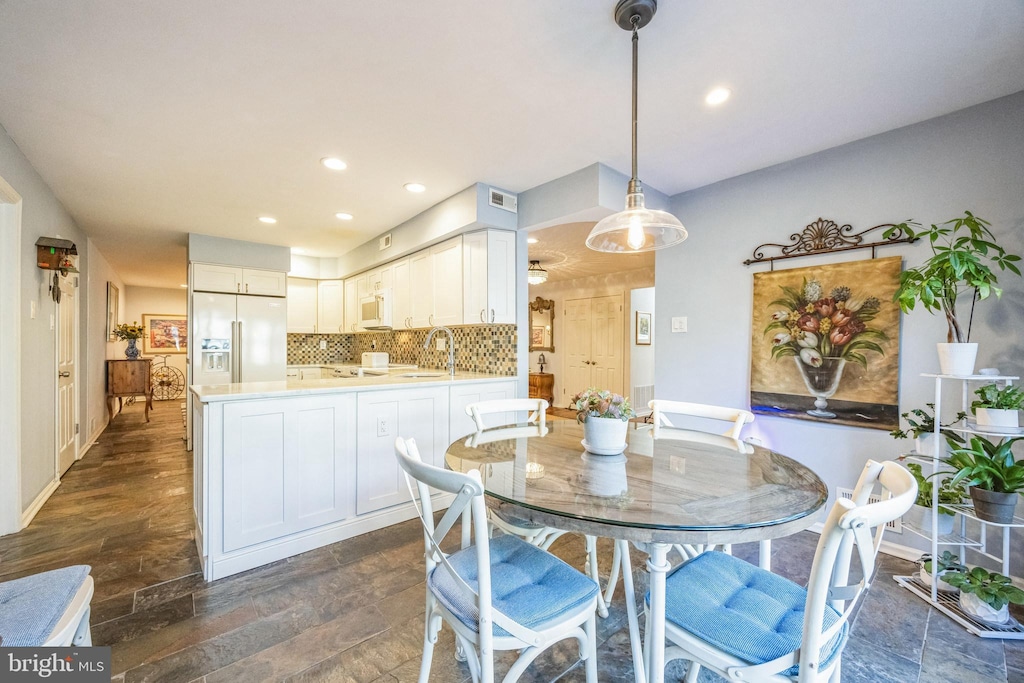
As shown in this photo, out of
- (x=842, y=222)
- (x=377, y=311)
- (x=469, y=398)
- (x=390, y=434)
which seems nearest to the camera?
(x=842, y=222)

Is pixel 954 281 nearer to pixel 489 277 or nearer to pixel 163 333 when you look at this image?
pixel 489 277

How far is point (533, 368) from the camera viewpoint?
8.09m

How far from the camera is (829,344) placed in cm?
263

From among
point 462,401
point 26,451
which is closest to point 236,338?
point 26,451

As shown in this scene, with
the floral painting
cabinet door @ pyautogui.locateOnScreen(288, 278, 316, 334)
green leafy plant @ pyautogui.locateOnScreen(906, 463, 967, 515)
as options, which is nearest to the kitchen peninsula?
the floral painting

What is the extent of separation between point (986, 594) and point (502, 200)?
3400mm

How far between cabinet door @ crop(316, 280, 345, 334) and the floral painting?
5123 mm

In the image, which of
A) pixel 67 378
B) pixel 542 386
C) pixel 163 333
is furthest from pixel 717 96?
pixel 163 333

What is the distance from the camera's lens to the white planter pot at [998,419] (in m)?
1.81

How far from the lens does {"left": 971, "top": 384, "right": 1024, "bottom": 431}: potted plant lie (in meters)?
1.80

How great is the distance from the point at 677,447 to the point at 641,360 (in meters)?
5.28

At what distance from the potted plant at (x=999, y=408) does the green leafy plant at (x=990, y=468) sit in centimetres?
7

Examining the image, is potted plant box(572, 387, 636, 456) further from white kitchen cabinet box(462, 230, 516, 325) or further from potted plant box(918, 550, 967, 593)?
white kitchen cabinet box(462, 230, 516, 325)

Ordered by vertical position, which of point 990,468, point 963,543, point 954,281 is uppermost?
point 954,281
